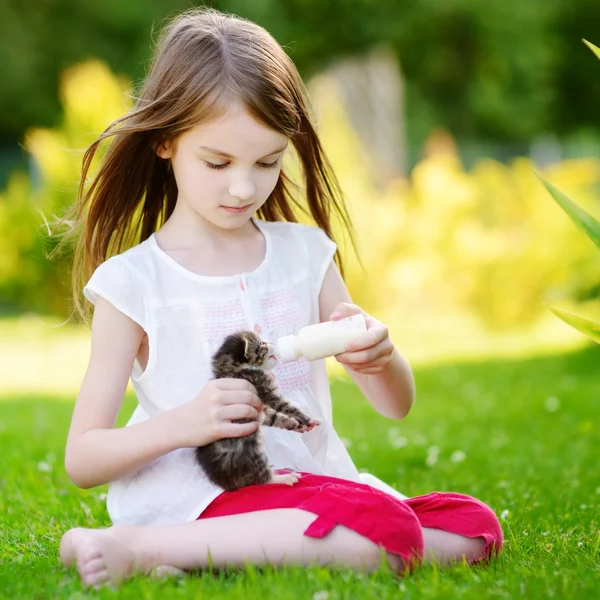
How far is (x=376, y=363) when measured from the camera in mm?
2828

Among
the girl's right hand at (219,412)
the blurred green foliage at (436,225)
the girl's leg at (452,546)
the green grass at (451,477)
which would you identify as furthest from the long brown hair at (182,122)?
the blurred green foliage at (436,225)

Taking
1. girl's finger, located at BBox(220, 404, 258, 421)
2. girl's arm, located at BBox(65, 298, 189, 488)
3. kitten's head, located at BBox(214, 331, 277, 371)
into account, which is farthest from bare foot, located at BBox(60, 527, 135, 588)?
kitten's head, located at BBox(214, 331, 277, 371)

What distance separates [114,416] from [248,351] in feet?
1.57

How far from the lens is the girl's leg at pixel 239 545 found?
2.66 metres

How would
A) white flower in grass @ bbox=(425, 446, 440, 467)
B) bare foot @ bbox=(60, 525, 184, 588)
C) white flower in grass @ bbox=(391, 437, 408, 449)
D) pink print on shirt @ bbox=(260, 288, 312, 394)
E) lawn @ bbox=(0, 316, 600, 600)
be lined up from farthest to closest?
white flower in grass @ bbox=(391, 437, 408, 449), white flower in grass @ bbox=(425, 446, 440, 467), pink print on shirt @ bbox=(260, 288, 312, 394), bare foot @ bbox=(60, 525, 184, 588), lawn @ bbox=(0, 316, 600, 600)

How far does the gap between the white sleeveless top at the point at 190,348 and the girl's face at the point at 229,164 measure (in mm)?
223

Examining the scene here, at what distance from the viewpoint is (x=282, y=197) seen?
11.8 ft

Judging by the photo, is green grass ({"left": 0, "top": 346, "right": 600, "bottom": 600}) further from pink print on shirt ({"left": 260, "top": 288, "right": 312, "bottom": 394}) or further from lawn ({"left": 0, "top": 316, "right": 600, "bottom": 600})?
pink print on shirt ({"left": 260, "top": 288, "right": 312, "bottom": 394})

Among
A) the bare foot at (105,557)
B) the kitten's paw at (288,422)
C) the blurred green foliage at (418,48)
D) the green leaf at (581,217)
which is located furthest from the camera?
the blurred green foliage at (418,48)

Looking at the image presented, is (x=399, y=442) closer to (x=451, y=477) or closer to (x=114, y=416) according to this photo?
(x=451, y=477)

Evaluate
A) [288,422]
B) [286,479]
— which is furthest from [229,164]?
[286,479]

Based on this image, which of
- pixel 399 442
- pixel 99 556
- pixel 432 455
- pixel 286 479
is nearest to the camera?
pixel 99 556

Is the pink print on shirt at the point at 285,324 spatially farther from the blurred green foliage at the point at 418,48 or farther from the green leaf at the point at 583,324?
the blurred green foliage at the point at 418,48

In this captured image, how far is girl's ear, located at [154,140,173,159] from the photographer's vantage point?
10.1 feet
